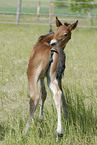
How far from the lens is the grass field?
2.73 meters

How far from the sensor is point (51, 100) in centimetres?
313

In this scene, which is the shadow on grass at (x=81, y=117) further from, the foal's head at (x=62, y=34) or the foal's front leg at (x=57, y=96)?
the foal's head at (x=62, y=34)

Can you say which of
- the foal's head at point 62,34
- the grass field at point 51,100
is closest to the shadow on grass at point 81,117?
the grass field at point 51,100

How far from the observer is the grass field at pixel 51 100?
8.95 ft

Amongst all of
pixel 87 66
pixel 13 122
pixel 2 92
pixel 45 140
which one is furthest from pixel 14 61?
pixel 45 140

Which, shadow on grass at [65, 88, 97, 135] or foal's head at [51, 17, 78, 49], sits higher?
foal's head at [51, 17, 78, 49]

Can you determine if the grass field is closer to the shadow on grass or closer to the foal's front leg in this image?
the shadow on grass

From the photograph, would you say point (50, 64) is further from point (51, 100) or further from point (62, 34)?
point (51, 100)

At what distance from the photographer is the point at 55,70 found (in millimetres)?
2545

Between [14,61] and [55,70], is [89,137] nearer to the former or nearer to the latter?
[55,70]

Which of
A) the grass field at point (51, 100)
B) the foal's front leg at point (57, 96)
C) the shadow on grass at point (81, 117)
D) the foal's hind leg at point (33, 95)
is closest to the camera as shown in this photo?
the foal's front leg at point (57, 96)

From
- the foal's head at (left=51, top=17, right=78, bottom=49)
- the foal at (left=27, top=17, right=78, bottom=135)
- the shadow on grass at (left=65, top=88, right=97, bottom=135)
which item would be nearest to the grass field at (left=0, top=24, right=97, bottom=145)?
the shadow on grass at (left=65, top=88, right=97, bottom=135)

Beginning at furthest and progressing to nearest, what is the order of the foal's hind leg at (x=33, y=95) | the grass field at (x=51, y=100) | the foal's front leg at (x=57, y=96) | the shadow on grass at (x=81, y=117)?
the shadow on grass at (x=81, y=117), the grass field at (x=51, y=100), the foal's hind leg at (x=33, y=95), the foal's front leg at (x=57, y=96)

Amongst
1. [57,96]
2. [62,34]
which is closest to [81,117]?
[57,96]
